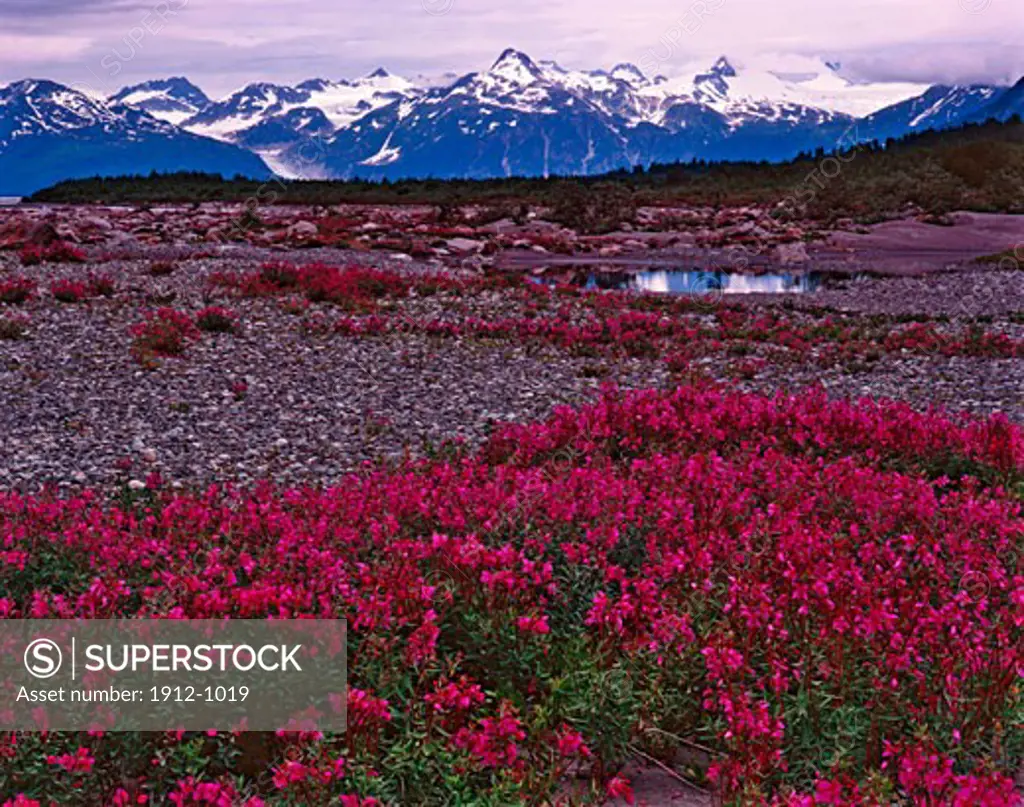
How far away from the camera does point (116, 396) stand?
62.7 ft

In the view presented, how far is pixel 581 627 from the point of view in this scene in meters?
8.23

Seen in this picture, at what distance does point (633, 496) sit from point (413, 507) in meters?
2.10

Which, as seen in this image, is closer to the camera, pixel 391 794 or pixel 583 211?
pixel 391 794

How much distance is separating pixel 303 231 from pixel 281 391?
46168 mm

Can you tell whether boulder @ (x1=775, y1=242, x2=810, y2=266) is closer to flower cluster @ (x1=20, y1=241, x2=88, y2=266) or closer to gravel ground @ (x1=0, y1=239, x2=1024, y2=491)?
gravel ground @ (x1=0, y1=239, x2=1024, y2=491)

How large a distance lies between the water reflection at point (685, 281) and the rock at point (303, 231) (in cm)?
1657

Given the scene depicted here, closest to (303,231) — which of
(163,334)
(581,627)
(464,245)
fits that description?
(464,245)

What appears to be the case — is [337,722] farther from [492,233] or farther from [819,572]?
[492,233]

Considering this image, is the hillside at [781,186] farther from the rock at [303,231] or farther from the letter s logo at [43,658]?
the letter s logo at [43,658]

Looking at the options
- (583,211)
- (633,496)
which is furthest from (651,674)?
(583,211)

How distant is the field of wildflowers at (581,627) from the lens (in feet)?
19.4

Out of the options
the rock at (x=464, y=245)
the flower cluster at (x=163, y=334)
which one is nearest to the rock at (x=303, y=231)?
the rock at (x=464, y=245)

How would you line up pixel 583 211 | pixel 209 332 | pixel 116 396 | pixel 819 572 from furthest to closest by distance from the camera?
1. pixel 583 211
2. pixel 209 332
3. pixel 116 396
4. pixel 819 572

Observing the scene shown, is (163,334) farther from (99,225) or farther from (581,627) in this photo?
(99,225)
